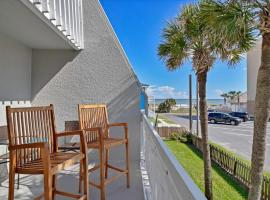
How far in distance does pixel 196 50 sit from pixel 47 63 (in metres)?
3.97

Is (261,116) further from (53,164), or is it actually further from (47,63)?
(47,63)

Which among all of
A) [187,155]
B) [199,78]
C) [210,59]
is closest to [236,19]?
[210,59]

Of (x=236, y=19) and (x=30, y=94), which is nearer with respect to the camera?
(x=236, y=19)

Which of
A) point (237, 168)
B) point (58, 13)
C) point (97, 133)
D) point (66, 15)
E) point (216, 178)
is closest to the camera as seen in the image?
point (97, 133)

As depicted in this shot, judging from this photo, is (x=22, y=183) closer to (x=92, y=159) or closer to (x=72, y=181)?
(x=72, y=181)

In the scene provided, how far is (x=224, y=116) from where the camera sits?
2594 cm

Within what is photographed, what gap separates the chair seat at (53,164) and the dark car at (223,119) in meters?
24.6

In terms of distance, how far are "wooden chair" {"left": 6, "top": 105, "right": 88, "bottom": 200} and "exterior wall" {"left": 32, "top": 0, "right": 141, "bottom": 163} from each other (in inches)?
94.9

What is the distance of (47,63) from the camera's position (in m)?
5.10

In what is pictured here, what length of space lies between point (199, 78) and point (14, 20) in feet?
17.3

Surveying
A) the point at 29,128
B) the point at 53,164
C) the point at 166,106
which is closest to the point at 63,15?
the point at 29,128

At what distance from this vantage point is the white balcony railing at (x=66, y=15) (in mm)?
3000

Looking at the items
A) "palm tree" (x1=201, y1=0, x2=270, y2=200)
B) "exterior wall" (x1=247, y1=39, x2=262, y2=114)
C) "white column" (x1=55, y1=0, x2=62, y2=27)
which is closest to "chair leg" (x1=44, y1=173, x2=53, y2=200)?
"white column" (x1=55, y1=0, x2=62, y2=27)

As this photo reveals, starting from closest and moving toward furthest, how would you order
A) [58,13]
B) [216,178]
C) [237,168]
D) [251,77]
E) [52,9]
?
[52,9]
[58,13]
[237,168]
[216,178]
[251,77]
